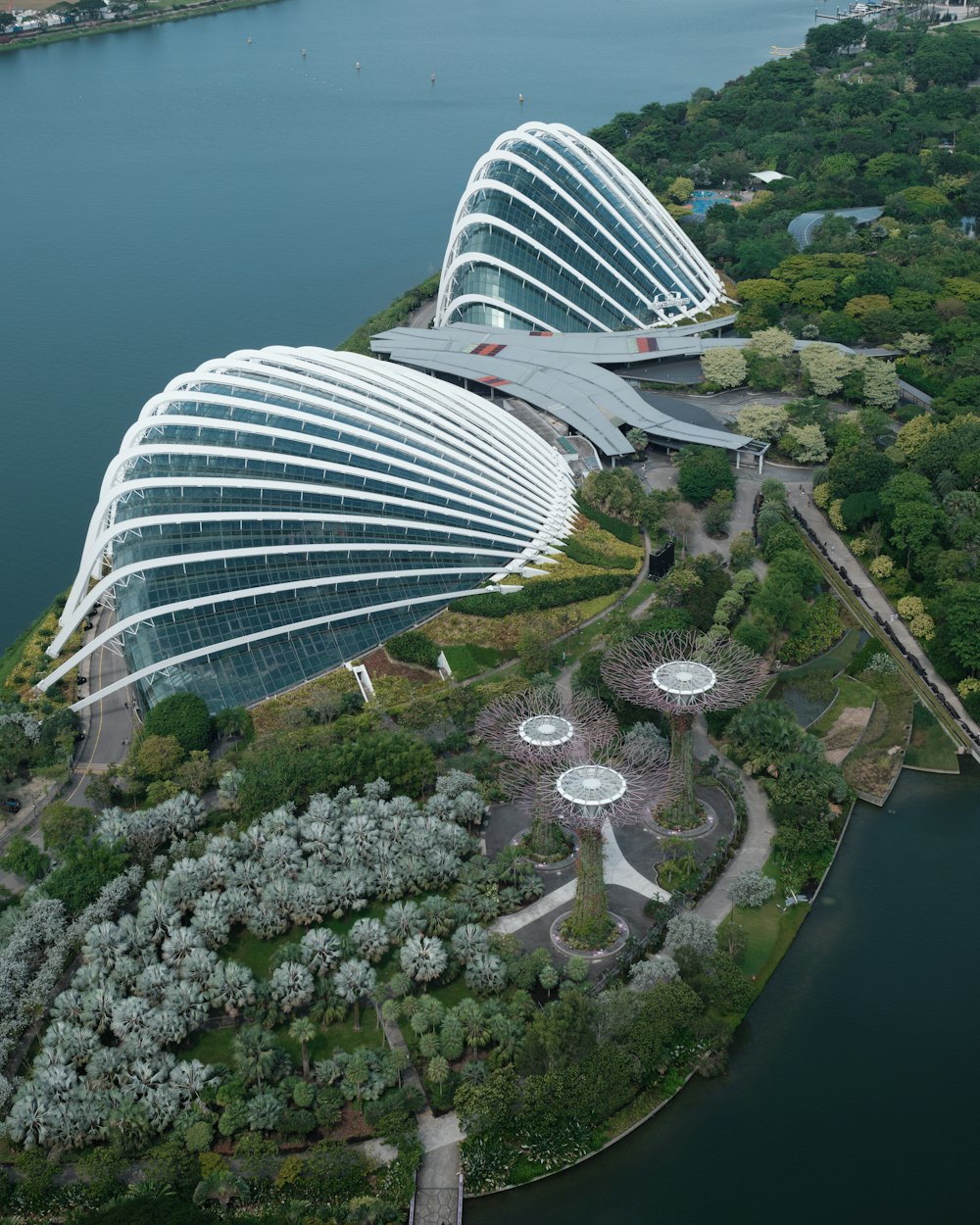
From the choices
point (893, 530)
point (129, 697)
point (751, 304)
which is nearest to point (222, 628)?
point (129, 697)

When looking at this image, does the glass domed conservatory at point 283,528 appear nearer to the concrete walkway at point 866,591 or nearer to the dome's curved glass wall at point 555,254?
the concrete walkway at point 866,591

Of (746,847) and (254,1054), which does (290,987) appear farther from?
(746,847)

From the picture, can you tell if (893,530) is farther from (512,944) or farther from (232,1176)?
(232,1176)

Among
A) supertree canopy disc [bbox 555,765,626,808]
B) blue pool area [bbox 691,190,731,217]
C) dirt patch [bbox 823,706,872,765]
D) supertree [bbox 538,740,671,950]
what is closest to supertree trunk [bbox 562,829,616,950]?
supertree [bbox 538,740,671,950]

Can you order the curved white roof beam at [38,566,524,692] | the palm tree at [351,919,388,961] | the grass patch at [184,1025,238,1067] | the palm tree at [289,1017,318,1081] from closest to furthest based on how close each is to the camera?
1. the palm tree at [289,1017,318,1081]
2. the grass patch at [184,1025,238,1067]
3. the palm tree at [351,919,388,961]
4. the curved white roof beam at [38,566,524,692]

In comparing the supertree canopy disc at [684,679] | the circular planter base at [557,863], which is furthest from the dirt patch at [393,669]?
the supertree canopy disc at [684,679]

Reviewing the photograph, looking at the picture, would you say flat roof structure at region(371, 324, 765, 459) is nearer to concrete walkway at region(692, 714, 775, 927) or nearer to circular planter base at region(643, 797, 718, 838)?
concrete walkway at region(692, 714, 775, 927)
